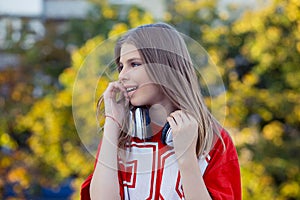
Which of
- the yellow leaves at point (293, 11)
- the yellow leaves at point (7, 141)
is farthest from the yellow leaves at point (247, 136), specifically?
the yellow leaves at point (7, 141)

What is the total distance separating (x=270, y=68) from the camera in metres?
5.74

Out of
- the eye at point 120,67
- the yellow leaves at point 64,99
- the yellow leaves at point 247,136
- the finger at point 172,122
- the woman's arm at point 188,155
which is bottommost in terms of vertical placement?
Result: the yellow leaves at point 247,136

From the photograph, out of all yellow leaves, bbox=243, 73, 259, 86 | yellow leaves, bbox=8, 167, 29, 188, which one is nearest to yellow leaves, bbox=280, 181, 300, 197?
yellow leaves, bbox=243, 73, 259, 86

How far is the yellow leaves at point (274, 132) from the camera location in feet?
18.3

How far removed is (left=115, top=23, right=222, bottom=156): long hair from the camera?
69.2 inches

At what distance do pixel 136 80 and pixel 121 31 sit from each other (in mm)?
3455

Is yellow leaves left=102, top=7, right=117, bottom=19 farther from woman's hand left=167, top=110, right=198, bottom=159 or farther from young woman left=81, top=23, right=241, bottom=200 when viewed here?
woman's hand left=167, top=110, right=198, bottom=159

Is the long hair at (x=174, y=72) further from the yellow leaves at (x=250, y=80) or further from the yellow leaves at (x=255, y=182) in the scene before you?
the yellow leaves at (x=250, y=80)

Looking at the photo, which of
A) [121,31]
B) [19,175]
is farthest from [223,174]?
[19,175]

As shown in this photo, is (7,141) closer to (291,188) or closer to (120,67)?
(291,188)

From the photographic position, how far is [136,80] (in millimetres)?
1744

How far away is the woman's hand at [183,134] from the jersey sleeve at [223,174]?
9 centimetres

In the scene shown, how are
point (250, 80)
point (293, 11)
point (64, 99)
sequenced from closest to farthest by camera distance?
point (293, 11) < point (250, 80) < point (64, 99)

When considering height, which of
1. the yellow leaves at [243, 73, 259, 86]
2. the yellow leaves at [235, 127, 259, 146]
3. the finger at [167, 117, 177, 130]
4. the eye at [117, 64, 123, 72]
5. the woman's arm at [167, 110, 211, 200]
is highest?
the eye at [117, 64, 123, 72]
